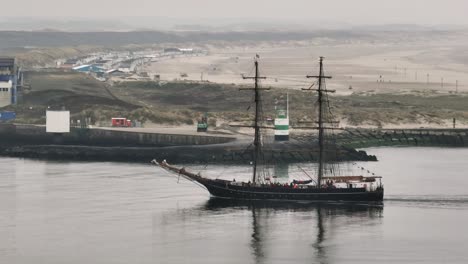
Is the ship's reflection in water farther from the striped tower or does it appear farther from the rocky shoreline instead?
the striped tower

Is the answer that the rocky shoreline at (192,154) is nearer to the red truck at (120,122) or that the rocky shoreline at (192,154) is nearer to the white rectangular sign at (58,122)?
the white rectangular sign at (58,122)

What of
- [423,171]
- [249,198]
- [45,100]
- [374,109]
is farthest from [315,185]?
[45,100]

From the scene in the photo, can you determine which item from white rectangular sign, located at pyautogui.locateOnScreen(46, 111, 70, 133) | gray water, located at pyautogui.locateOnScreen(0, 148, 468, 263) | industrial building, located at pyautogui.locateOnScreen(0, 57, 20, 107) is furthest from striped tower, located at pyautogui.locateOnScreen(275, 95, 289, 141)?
industrial building, located at pyautogui.locateOnScreen(0, 57, 20, 107)

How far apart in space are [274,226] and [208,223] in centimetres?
315

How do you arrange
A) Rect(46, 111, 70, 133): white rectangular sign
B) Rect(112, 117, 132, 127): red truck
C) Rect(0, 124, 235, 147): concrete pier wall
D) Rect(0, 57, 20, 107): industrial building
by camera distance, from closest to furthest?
Rect(0, 124, 235, 147): concrete pier wall
Rect(46, 111, 70, 133): white rectangular sign
Rect(112, 117, 132, 127): red truck
Rect(0, 57, 20, 107): industrial building

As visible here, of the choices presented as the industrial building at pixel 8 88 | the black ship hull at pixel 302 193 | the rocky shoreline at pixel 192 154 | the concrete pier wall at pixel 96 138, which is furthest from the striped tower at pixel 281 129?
the industrial building at pixel 8 88

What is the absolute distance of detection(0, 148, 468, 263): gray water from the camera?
58.7 m

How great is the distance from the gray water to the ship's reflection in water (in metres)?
0.05

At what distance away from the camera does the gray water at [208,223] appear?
2312 inches

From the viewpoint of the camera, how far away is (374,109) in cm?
11594

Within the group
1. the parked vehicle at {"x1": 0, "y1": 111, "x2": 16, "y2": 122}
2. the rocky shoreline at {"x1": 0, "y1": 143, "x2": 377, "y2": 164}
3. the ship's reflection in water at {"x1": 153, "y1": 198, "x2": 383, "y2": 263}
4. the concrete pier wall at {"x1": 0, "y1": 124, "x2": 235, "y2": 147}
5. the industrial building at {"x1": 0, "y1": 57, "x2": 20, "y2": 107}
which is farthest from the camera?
the industrial building at {"x1": 0, "y1": 57, "x2": 20, "y2": 107}

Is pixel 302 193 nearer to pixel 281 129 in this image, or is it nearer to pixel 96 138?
pixel 281 129

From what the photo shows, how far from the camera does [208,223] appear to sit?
2606 inches

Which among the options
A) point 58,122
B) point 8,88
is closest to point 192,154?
point 58,122
